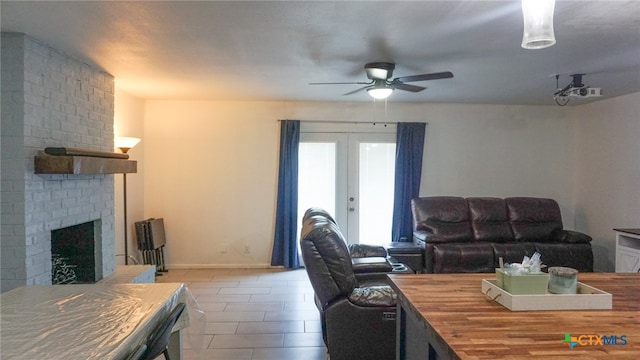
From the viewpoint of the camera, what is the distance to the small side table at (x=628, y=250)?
13.8ft

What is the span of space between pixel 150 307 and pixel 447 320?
1506mm

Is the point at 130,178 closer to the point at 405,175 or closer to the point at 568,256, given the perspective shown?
the point at 405,175

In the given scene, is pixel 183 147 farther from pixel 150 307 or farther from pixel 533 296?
pixel 533 296

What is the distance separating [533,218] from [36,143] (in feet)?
18.9

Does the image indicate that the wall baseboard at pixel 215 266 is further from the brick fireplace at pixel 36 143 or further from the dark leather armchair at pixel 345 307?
the dark leather armchair at pixel 345 307

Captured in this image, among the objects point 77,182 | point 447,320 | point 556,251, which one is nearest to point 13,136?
point 77,182

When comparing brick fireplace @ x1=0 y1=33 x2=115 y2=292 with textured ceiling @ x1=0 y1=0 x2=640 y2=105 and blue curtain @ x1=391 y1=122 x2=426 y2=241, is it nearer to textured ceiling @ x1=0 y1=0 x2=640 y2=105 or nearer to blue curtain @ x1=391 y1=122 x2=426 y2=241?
textured ceiling @ x1=0 y1=0 x2=640 y2=105

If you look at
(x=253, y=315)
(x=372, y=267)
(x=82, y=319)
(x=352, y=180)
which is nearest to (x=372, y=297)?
(x=372, y=267)

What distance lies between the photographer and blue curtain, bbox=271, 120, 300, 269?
219 inches

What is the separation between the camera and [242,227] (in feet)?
18.7

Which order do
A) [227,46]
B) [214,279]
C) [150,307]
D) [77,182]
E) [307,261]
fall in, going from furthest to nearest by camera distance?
[214,279]
[77,182]
[227,46]
[307,261]
[150,307]

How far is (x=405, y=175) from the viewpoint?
18.9 ft

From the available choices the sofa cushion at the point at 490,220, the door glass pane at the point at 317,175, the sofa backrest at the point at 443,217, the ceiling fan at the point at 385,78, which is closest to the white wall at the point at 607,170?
the sofa cushion at the point at 490,220

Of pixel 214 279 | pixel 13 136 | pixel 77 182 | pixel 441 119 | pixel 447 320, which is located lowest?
pixel 214 279
